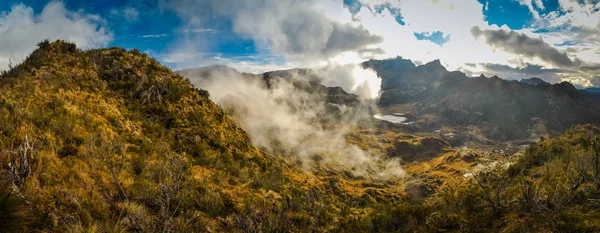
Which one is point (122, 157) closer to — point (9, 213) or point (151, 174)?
point (151, 174)

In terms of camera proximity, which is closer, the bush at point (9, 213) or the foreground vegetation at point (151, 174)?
the bush at point (9, 213)

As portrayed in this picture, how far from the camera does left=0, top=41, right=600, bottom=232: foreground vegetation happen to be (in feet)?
31.8

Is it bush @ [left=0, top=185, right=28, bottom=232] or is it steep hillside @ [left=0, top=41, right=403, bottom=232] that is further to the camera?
steep hillside @ [left=0, top=41, right=403, bottom=232]

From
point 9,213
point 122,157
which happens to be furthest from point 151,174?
point 9,213

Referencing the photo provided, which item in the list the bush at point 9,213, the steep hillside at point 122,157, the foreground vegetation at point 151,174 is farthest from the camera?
the foreground vegetation at point 151,174

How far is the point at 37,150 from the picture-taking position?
11.8 metres

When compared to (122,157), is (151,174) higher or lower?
lower

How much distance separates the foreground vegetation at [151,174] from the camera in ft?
31.8

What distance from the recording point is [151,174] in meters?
15.8

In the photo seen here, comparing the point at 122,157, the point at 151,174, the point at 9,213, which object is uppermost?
the point at 9,213

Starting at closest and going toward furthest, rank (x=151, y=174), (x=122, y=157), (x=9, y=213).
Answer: (x=9, y=213) → (x=151, y=174) → (x=122, y=157)

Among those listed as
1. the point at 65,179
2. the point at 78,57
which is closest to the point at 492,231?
the point at 65,179

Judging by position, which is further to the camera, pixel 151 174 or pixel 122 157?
pixel 122 157

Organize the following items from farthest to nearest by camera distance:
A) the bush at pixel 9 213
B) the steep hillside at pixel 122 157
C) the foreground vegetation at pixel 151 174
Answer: the foreground vegetation at pixel 151 174 < the steep hillside at pixel 122 157 < the bush at pixel 9 213
